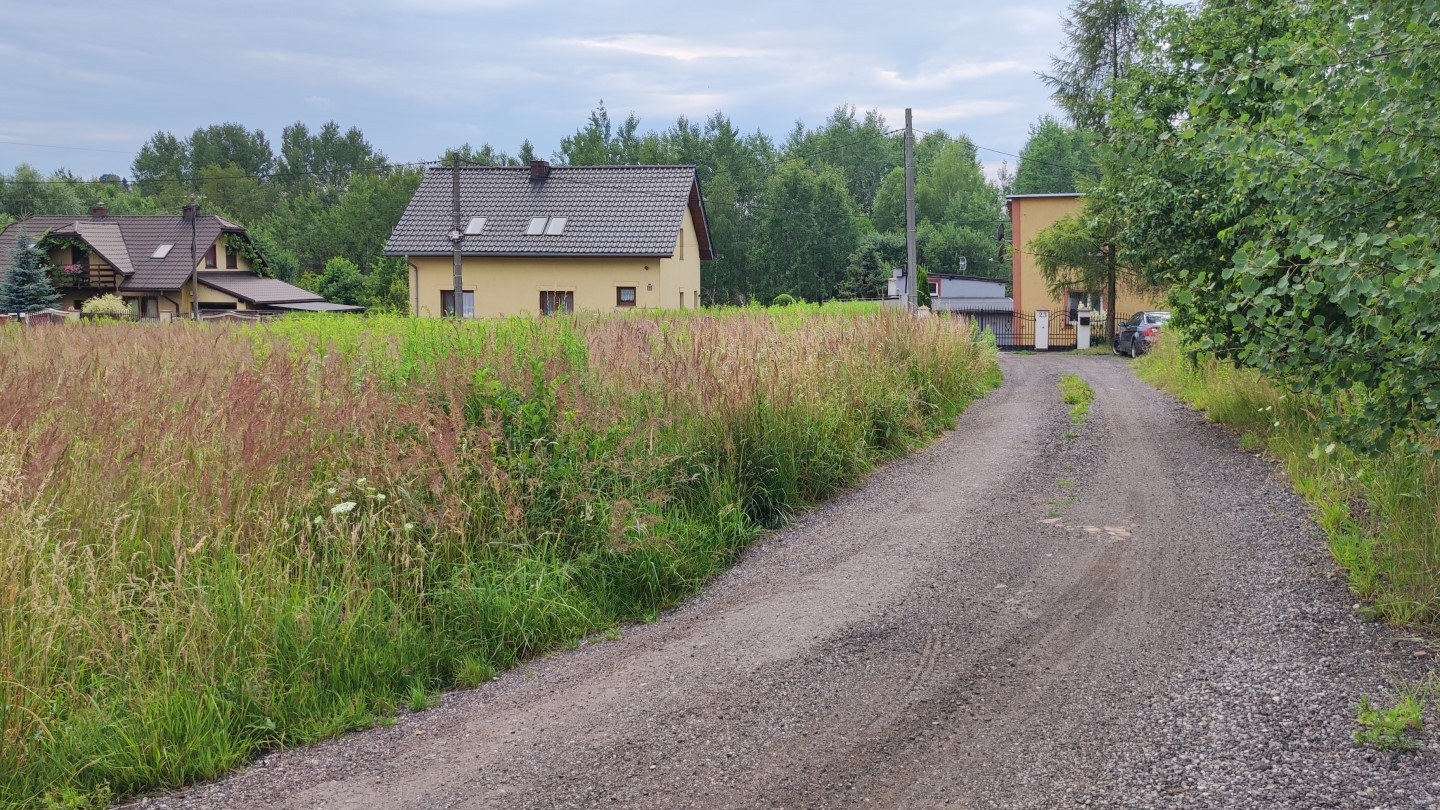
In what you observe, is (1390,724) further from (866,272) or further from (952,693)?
(866,272)

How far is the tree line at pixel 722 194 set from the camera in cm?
6519

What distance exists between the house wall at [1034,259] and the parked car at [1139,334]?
7052 mm

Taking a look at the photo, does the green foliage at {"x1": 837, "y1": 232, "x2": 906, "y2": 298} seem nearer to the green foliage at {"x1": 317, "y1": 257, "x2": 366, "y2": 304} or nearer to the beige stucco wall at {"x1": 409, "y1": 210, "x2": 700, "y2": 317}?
the beige stucco wall at {"x1": 409, "y1": 210, "x2": 700, "y2": 317}

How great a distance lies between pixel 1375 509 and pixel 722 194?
6264cm

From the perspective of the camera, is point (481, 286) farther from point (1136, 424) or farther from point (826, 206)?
point (826, 206)

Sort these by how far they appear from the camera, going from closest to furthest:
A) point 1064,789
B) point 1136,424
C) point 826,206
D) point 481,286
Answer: point 1064,789
point 1136,424
point 481,286
point 826,206

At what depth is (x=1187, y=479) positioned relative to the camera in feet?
29.1

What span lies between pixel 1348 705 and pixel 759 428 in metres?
4.59

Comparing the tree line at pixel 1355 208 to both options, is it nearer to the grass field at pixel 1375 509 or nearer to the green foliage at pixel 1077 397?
the grass field at pixel 1375 509

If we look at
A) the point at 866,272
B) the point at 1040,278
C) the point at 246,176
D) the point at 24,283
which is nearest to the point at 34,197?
the point at 246,176

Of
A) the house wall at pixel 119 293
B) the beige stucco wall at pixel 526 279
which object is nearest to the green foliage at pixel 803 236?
the house wall at pixel 119 293

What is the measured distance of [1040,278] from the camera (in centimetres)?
4091

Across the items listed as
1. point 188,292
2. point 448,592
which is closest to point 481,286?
point 188,292

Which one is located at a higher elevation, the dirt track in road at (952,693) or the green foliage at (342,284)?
the green foliage at (342,284)
